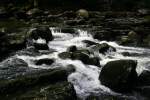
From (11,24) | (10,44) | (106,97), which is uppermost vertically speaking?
(10,44)

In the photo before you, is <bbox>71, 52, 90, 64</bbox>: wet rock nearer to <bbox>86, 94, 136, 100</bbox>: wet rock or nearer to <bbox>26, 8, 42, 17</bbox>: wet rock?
<bbox>86, 94, 136, 100</bbox>: wet rock

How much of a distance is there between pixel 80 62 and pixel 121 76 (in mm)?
2838

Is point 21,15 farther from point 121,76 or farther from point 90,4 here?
point 121,76

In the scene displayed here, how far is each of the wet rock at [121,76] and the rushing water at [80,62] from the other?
0.84 ft

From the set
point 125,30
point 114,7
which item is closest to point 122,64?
point 125,30

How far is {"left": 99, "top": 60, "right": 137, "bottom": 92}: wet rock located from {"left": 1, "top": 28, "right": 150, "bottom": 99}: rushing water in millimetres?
255

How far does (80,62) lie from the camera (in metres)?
14.1

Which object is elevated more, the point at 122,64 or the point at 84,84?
the point at 122,64

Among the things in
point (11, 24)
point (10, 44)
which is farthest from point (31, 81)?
point (11, 24)

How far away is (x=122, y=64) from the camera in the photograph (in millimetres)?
11875

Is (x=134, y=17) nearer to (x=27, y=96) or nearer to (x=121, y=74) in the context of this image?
(x=121, y=74)

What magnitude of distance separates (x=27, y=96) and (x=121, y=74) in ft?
11.0

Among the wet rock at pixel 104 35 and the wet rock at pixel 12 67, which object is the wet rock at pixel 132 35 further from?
the wet rock at pixel 12 67

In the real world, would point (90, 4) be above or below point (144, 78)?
below
